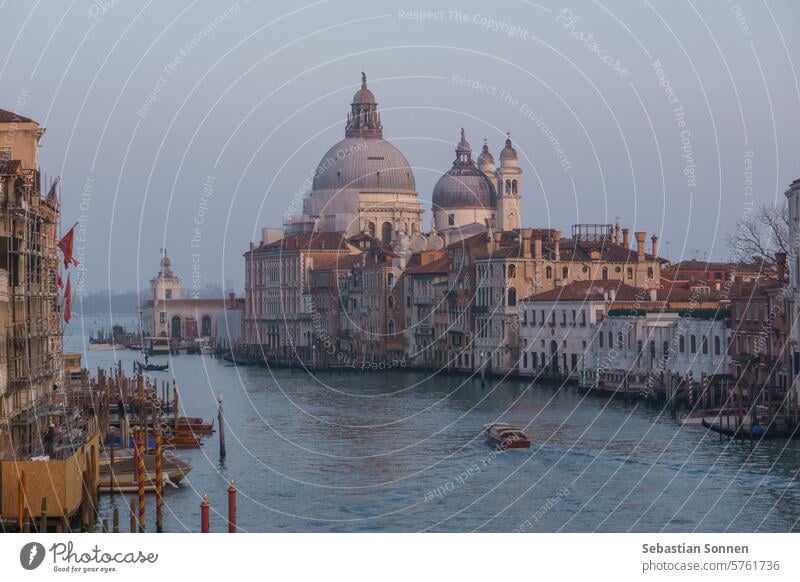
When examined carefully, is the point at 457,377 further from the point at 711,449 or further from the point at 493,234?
the point at 711,449

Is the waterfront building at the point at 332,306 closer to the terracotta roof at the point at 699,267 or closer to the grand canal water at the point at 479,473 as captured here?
the terracotta roof at the point at 699,267

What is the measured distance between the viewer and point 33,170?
22.4 m

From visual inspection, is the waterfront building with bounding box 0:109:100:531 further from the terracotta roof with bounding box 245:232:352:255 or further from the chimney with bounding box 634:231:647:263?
the terracotta roof with bounding box 245:232:352:255

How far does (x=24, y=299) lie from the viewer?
68.6 ft

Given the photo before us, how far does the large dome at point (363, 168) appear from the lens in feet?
249

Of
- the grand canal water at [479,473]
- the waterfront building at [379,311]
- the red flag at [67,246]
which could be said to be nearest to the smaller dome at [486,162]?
the waterfront building at [379,311]

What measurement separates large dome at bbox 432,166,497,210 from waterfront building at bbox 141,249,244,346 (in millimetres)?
13742

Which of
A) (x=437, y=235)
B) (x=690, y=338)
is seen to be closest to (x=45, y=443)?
(x=690, y=338)

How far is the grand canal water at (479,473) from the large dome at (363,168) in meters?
38.7

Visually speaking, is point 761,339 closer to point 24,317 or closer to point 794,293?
point 794,293

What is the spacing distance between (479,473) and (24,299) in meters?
6.72

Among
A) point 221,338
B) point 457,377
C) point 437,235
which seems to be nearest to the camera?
point 457,377

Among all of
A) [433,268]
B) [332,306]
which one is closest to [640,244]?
[433,268]

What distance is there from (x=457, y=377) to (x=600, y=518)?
28.1m
